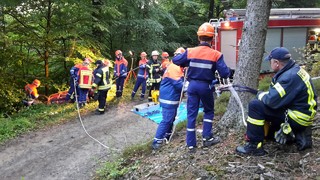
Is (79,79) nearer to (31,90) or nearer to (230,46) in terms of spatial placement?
(31,90)

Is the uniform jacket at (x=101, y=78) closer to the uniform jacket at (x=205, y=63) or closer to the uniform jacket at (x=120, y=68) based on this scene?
the uniform jacket at (x=120, y=68)

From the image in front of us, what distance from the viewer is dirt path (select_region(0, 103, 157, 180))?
596cm

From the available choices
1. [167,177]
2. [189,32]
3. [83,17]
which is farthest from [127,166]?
[189,32]

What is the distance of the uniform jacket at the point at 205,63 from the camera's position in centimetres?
478

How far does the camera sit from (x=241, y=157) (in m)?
4.34

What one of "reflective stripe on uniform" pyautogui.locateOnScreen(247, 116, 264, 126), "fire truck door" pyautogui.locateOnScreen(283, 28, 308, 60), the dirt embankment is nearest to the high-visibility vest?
the dirt embankment

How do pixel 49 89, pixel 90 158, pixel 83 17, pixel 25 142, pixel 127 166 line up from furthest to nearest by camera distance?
pixel 49 89 → pixel 83 17 → pixel 25 142 → pixel 90 158 → pixel 127 166

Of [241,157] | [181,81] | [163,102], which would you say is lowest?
[241,157]

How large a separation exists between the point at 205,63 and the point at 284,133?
1.49 m

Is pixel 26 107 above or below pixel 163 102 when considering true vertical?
below

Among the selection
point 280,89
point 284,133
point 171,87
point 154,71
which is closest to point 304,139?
point 284,133

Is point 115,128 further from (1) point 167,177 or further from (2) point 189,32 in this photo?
(2) point 189,32

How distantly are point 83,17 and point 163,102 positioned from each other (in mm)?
6395

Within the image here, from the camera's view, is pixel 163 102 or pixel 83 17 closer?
pixel 163 102
